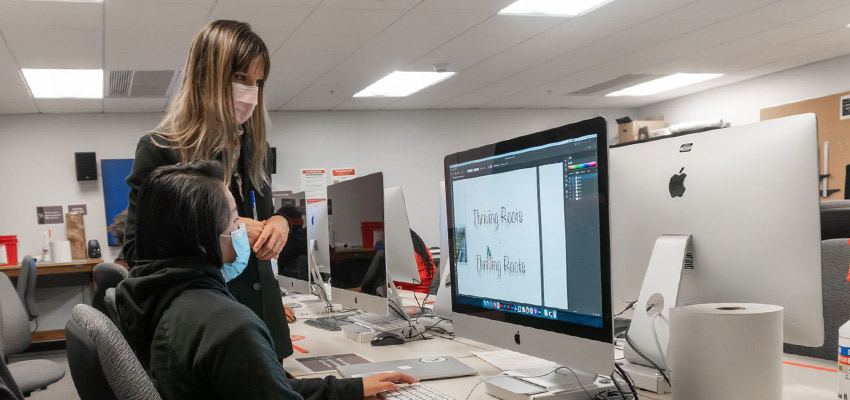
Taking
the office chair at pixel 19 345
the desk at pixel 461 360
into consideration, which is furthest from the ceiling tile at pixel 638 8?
the office chair at pixel 19 345

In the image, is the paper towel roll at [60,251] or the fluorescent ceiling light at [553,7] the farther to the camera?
the paper towel roll at [60,251]

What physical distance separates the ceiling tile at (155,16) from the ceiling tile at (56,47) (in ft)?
1.03

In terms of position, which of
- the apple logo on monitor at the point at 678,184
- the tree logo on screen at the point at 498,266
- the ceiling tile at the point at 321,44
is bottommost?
the tree logo on screen at the point at 498,266

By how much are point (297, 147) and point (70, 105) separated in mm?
2429

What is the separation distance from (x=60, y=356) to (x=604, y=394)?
6.63 metres

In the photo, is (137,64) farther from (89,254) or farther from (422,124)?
(422,124)

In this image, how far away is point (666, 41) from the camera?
5562mm

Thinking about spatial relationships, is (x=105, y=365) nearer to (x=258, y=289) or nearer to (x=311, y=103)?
(x=258, y=289)

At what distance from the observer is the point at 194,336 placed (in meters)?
1.07

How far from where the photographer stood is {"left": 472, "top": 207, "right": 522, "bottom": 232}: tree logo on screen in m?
1.46

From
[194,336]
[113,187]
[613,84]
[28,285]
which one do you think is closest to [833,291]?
[194,336]

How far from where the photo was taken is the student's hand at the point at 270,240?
1.56 meters

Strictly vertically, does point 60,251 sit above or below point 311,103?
below

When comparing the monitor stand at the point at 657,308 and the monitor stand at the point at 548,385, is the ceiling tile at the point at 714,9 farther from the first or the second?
the monitor stand at the point at 548,385
